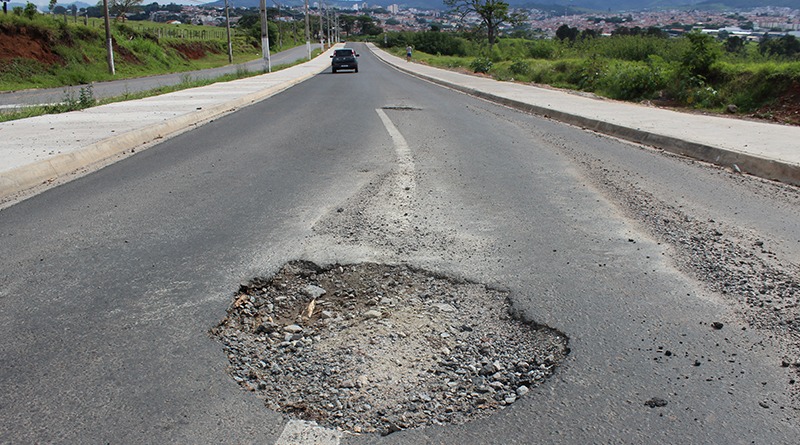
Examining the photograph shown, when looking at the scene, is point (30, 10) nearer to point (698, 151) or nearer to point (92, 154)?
point (92, 154)

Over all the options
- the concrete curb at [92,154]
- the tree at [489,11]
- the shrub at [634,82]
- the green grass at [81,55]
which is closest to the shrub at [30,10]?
the green grass at [81,55]

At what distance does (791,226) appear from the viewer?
5.27 m

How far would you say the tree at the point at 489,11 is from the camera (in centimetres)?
6328

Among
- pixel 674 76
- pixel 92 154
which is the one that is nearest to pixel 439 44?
pixel 674 76

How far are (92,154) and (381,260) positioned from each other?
572 centimetres

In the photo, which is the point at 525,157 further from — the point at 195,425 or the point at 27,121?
the point at 27,121

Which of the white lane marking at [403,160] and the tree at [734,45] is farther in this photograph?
the tree at [734,45]

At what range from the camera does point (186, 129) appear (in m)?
11.5

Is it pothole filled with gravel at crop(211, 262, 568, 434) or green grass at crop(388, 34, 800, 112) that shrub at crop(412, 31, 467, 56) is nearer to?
green grass at crop(388, 34, 800, 112)

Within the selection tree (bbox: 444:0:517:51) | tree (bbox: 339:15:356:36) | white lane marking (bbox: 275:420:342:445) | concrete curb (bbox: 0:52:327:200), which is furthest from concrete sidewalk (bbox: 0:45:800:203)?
tree (bbox: 339:15:356:36)

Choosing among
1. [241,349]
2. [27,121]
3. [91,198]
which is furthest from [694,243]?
[27,121]

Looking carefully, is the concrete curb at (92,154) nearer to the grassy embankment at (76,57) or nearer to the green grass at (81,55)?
the grassy embankment at (76,57)

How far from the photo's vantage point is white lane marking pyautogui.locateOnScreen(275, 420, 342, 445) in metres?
2.37

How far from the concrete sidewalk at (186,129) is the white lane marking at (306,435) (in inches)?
207
